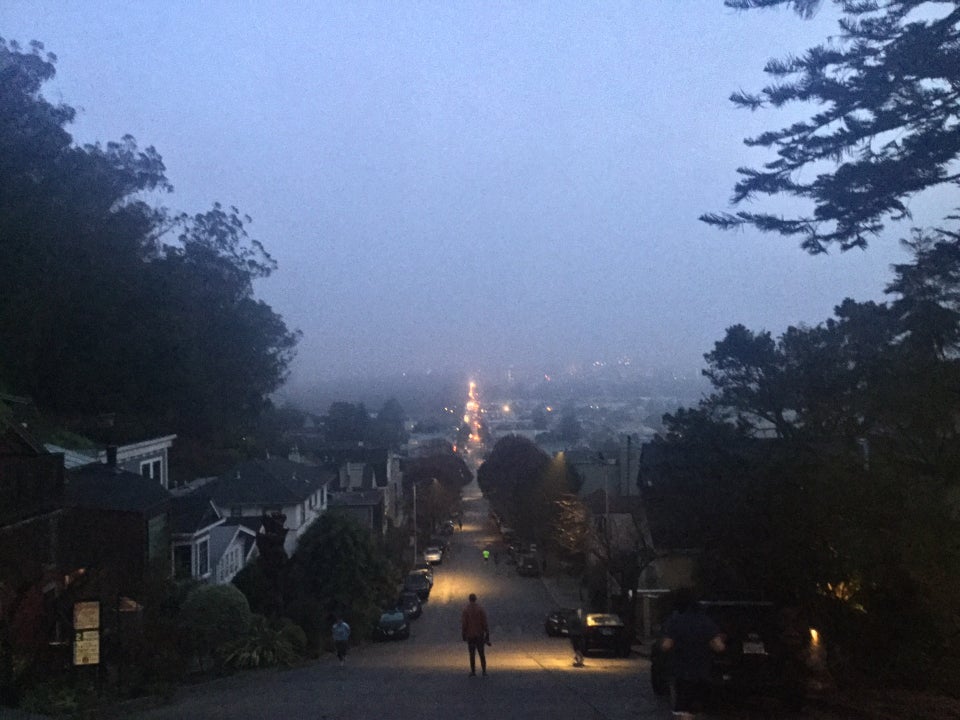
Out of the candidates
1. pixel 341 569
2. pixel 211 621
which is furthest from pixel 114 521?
pixel 211 621

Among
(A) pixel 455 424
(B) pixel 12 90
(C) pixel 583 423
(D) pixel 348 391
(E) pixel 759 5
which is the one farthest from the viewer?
(A) pixel 455 424

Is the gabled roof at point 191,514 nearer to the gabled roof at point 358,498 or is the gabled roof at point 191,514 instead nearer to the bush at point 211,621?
the bush at point 211,621

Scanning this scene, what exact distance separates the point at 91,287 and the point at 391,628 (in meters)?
16.3

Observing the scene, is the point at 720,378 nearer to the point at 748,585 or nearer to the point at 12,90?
the point at 748,585

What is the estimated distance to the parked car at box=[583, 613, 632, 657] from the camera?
25.4 meters

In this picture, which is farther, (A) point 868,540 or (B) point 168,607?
(B) point 168,607

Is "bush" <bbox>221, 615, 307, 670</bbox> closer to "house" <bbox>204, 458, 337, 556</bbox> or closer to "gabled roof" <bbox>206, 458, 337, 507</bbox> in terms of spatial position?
"house" <bbox>204, 458, 337, 556</bbox>

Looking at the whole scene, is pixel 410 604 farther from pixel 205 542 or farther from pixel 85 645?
pixel 85 645

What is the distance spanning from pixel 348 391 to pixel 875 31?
397 feet

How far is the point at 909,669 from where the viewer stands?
11852 mm

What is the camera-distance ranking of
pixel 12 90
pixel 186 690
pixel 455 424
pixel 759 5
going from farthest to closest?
pixel 455 424
pixel 12 90
pixel 186 690
pixel 759 5

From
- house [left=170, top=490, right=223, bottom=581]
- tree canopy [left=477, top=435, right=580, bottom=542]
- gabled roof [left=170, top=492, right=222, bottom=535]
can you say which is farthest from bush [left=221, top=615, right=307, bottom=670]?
tree canopy [left=477, top=435, right=580, bottom=542]

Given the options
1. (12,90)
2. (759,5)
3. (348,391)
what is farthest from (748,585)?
(348,391)

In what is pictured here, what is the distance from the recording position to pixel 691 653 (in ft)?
31.3
